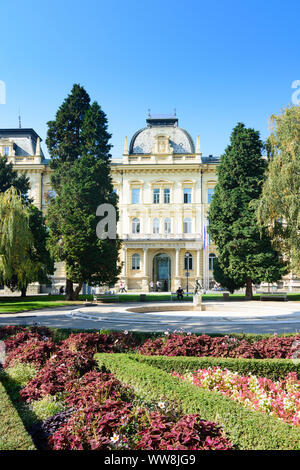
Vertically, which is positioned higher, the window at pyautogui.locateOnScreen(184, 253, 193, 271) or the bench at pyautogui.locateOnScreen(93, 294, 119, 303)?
the window at pyautogui.locateOnScreen(184, 253, 193, 271)

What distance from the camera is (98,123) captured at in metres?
34.6

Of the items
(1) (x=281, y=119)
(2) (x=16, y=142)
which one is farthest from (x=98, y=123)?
(2) (x=16, y=142)

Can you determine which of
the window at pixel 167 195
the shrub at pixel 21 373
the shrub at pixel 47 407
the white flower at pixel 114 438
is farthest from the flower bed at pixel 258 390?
the window at pixel 167 195

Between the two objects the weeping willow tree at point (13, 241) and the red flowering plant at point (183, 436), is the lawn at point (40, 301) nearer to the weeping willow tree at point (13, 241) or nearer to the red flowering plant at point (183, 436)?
the weeping willow tree at point (13, 241)

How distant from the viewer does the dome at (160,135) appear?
5328cm

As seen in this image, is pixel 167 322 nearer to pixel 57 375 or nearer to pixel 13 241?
pixel 57 375

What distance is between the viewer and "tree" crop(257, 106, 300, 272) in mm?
28016

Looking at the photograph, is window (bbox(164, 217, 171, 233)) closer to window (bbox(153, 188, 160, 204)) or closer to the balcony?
the balcony

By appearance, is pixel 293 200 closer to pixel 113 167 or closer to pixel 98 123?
pixel 98 123

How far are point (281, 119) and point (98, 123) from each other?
52.7 ft

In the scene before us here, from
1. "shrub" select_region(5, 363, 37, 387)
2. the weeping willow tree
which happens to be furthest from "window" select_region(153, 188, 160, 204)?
"shrub" select_region(5, 363, 37, 387)

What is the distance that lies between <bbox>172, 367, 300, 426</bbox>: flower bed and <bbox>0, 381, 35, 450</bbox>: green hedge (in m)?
3.11

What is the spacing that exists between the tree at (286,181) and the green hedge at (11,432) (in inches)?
1038

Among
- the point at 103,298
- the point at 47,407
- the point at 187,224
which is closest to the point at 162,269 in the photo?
the point at 187,224
